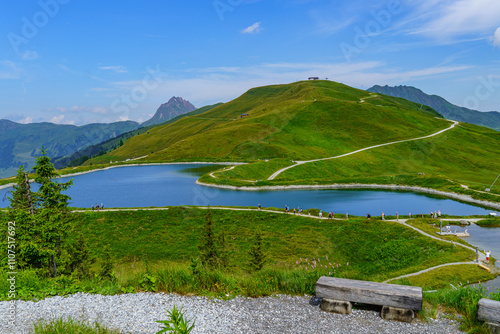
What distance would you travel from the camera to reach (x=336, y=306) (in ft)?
38.1

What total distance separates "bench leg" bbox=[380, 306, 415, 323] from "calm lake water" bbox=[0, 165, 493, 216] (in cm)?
5466

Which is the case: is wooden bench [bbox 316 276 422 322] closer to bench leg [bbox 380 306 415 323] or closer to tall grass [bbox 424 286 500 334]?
bench leg [bbox 380 306 415 323]

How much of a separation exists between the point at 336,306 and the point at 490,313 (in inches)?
198

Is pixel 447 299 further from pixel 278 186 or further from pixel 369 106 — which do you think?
pixel 369 106

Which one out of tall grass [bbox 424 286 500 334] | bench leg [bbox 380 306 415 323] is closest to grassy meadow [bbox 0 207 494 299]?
bench leg [bbox 380 306 415 323]

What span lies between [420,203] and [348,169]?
45808mm

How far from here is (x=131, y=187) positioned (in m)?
95.3

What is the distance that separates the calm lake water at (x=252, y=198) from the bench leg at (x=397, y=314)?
179ft

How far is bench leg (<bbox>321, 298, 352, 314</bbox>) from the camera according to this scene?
453 inches

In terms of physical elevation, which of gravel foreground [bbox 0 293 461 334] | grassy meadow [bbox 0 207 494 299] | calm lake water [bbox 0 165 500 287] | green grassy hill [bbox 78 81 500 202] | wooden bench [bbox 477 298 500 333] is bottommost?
grassy meadow [bbox 0 207 494 299]

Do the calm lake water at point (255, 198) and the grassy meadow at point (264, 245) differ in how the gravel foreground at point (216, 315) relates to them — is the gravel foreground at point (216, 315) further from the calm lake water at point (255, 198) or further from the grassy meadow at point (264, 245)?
the calm lake water at point (255, 198)

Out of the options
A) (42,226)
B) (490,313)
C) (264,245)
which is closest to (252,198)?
(264,245)

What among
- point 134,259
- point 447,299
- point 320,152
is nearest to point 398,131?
point 320,152

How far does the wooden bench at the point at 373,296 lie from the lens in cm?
1092
